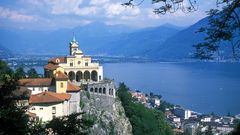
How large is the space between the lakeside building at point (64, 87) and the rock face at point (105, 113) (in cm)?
57

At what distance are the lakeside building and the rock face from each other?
57cm

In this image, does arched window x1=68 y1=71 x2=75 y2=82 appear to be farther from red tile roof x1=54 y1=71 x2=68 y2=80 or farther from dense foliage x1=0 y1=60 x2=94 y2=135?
dense foliage x1=0 y1=60 x2=94 y2=135

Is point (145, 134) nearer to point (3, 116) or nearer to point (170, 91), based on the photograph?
point (3, 116)

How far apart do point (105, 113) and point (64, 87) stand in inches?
163

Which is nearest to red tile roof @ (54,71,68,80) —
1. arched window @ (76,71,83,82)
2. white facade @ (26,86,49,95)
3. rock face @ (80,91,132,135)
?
white facade @ (26,86,49,95)

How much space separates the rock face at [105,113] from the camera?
2806cm

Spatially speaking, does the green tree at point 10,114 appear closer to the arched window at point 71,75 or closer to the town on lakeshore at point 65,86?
the town on lakeshore at point 65,86

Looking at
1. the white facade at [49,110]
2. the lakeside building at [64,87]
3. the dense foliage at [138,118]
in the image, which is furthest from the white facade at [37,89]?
the dense foliage at [138,118]

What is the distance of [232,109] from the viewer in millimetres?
80125

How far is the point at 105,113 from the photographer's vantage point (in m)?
29.4

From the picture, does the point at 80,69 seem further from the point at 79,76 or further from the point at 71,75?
the point at 71,75

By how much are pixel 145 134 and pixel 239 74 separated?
367 ft

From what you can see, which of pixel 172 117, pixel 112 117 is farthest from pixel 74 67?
pixel 172 117

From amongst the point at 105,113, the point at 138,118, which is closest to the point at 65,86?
the point at 105,113
